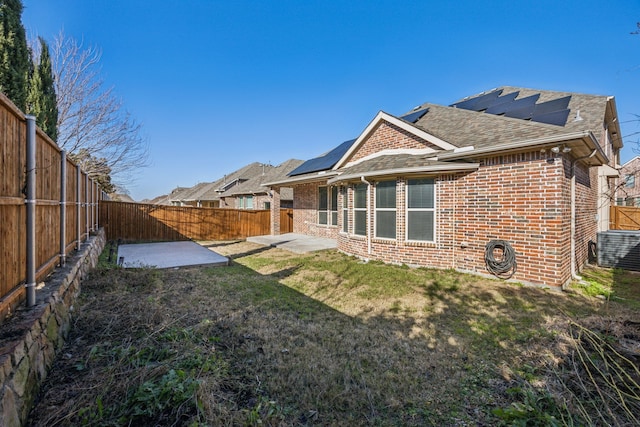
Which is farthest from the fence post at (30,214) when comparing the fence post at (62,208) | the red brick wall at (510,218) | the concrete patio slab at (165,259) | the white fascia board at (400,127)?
the white fascia board at (400,127)

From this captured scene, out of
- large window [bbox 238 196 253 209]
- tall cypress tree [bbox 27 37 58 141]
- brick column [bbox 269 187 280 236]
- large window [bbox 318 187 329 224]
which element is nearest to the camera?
tall cypress tree [bbox 27 37 58 141]

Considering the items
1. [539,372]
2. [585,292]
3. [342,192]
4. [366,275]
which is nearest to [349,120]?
[342,192]

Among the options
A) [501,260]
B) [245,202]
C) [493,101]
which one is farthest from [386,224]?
[245,202]

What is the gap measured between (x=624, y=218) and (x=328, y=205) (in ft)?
47.7

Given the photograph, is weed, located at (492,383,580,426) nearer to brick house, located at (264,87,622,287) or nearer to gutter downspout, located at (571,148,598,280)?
brick house, located at (264,87,622,287)

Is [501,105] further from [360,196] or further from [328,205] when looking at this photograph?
[328,205]

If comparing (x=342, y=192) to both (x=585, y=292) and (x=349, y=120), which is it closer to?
(x=585, y=292)

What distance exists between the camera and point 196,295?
5441mm

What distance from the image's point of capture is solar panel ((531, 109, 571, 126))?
7.55 meters

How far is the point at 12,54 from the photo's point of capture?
6.86 meters

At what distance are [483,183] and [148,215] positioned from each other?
601 inches

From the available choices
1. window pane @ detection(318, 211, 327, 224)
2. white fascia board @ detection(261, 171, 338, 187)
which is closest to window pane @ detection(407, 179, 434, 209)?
white fascia board @ detection(261, 171, 338, 187)

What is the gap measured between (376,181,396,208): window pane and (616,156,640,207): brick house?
476 centimetres

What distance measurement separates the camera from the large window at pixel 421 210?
309 inches
